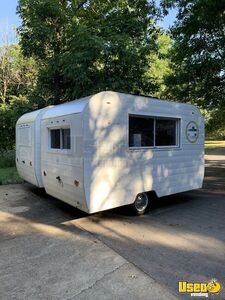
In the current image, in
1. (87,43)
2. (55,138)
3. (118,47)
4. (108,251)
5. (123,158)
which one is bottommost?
(108,251)

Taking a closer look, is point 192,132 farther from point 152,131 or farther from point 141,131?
point 141,131

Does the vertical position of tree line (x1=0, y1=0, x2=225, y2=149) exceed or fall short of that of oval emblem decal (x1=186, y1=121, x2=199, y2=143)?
it exceeds it

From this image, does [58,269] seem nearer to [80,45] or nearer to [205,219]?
[205,219]

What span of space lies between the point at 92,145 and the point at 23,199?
393cm

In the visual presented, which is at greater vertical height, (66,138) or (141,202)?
(66,138)

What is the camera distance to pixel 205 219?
636cm

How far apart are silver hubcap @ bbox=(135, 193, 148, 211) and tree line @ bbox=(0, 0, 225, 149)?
18.0 ft

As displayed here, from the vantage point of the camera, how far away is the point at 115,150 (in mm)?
6035

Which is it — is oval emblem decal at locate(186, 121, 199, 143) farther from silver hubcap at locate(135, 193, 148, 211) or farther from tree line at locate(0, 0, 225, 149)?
tree line at locate(0, 0, 225, 149)

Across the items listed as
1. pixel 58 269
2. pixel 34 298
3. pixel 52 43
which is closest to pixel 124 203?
pixel 58 269

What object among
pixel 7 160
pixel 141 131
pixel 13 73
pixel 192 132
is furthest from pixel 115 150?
pixel 13 73

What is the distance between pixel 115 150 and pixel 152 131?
4.22 ft

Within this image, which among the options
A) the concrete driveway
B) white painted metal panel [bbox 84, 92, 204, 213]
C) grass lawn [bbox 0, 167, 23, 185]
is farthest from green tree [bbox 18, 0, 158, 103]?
the concrete driveway

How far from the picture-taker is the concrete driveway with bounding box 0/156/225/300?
11.8 ft
